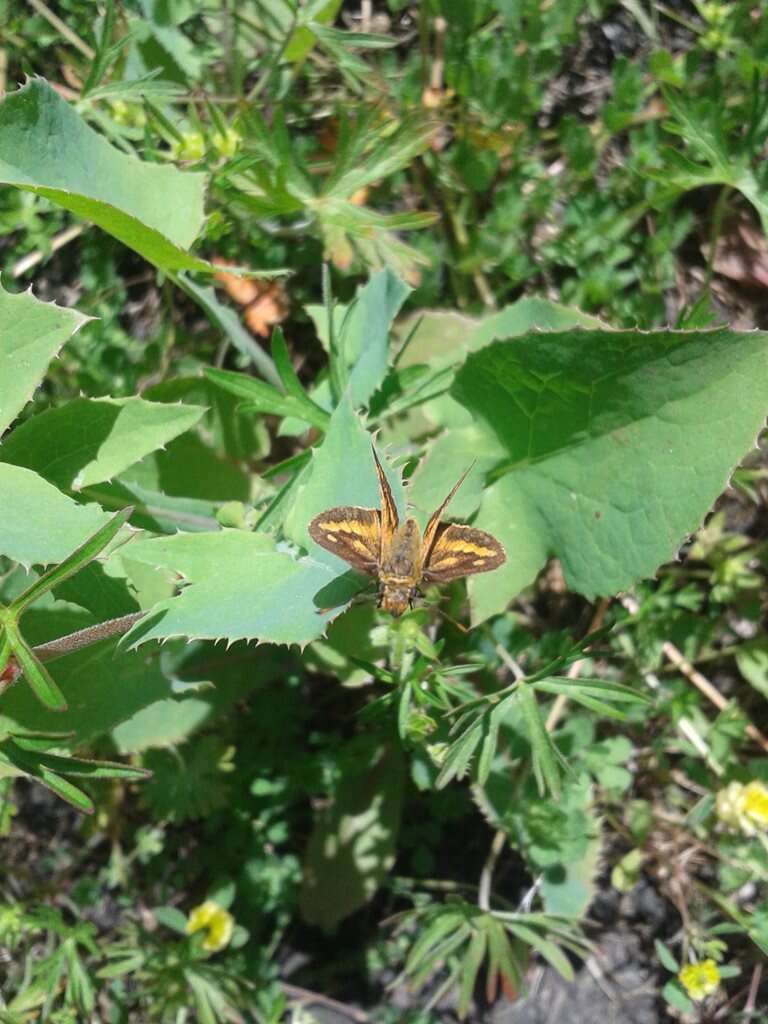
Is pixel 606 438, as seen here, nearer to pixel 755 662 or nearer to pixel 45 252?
pixel 755 662

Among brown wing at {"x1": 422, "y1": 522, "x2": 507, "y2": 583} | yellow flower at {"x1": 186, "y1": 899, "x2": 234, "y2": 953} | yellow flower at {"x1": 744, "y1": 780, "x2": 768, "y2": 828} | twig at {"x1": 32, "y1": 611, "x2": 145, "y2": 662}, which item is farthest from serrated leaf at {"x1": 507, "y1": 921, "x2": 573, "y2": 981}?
twig at {"x1": 32, "y1": 611, "x2": 145, "y2": 662}

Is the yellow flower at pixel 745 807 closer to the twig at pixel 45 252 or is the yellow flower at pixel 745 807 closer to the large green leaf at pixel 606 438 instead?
the large green leaf at pixel 606 438

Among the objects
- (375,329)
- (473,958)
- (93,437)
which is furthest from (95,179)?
(473,958)

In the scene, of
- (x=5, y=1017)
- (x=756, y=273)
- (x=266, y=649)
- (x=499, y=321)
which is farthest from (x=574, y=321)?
(x=5, y=1017)

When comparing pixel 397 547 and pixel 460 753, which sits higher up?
pixel 397 547

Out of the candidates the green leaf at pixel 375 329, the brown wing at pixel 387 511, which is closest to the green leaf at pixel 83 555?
the brown wing at pixel 387 511

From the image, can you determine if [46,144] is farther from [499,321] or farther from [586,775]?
[586,775]
